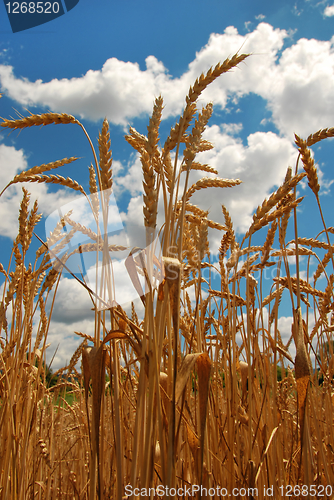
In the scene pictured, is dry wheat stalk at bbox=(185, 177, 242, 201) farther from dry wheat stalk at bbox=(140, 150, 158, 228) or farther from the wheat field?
dry wheat stalk at bbox=(140, 150, 158, 228)

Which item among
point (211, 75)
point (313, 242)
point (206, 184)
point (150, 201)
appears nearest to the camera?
point (150, 201)

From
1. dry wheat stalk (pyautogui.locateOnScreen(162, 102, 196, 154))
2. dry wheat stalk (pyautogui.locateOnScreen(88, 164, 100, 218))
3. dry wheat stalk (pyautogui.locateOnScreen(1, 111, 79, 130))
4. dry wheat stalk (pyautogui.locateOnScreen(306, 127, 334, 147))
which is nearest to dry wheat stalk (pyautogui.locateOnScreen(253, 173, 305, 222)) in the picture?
dry wheat stalk (pyautogui.locateOnScreen(306, 127, 334, 147))

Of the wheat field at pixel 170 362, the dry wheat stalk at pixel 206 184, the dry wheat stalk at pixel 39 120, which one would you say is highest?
the dry wheat stalk at pixel 39 120

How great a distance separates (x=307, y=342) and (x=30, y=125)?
4.86 ft

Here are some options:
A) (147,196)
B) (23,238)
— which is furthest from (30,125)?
(147,196)

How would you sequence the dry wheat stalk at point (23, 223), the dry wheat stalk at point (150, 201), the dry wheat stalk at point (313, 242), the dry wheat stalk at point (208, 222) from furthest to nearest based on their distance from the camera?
the dry wheat stalk at point (313, 242), the dry wheat stalk at point (208, 222), the dry wheat stalk at point (23, 223), the dry wheat stalk at point (150, 201)

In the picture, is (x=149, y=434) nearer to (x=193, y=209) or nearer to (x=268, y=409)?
(x=268, y=409)

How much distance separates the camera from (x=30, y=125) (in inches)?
44.8

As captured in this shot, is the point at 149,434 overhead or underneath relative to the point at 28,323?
underneath

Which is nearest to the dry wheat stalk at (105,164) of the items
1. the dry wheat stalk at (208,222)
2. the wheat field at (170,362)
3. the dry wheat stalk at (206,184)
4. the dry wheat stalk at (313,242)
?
the wheat field at (170,362)

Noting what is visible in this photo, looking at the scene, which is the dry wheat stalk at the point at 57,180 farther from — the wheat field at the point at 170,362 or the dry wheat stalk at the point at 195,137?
the dry wheat stalk at the point at 195,137

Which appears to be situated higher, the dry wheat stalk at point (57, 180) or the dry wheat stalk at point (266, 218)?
the dry wheat stalk at point (57, 180)

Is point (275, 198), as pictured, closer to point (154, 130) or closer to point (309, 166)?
point (309, 166)

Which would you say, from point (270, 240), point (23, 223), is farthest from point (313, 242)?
point (23, 223)
